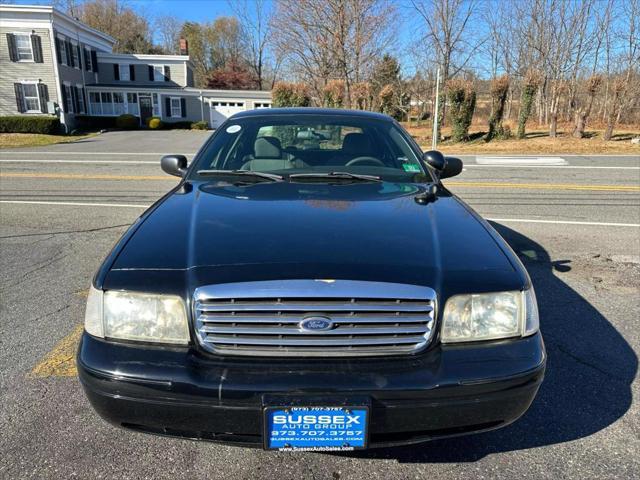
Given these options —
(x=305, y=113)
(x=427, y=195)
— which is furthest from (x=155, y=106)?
(x=427, y=195)

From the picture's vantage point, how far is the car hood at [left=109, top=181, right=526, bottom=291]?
1903 mm

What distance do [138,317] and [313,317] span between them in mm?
707

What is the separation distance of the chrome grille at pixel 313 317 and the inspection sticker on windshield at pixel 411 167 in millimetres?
1656

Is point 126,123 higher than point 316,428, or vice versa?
point 126,123

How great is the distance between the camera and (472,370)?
1.83 m

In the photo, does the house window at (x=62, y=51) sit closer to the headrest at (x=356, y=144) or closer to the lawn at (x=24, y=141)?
the lawn at (x=24, y=141)

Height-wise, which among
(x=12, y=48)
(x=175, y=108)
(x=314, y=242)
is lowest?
(x=314, y=242)

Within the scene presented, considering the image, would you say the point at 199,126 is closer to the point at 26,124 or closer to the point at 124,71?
the point at 124,71

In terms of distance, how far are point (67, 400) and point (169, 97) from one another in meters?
39.9

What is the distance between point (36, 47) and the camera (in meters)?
29.0

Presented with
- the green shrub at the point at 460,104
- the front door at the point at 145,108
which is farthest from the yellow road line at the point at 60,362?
the front door at the point at 145,108

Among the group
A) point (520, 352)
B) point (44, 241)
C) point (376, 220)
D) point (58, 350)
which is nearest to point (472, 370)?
point (520, 352)

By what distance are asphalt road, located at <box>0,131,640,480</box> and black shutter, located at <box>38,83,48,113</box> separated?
86.8 ft

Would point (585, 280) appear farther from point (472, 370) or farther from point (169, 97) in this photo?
point (169, 97)
